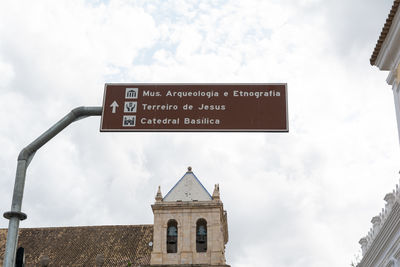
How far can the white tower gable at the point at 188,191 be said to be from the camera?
114 feet

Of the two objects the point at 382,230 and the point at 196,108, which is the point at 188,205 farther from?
the point at 196,108

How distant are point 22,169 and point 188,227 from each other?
2749 centimetres

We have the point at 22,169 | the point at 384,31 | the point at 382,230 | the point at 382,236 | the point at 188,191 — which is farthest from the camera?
the point at 188,191

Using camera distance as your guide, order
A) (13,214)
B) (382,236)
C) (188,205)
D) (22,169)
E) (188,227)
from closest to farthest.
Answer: (13,214) < (22,169) < (382,236) < (188,227) < (188,205)

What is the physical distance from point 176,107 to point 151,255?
26.6 metres

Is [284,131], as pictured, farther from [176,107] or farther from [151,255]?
[151,255]

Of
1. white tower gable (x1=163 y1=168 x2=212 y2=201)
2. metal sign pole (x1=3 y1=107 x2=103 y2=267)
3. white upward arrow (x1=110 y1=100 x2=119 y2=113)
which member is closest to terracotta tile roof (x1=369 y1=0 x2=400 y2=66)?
white upward arrow (x1=110 y1=100 x2=119 y2=113)

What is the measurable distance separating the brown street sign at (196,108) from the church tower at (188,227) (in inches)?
1021

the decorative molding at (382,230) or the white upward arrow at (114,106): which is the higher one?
the decorative molding at (382,230)

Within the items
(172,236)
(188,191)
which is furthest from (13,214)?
(188,191)

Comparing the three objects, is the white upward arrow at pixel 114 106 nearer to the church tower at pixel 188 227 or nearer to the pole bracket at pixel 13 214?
the pole bracket at pixel 13 214

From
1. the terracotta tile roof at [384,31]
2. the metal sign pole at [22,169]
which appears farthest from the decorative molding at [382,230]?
the metal sign pole at [22,169]

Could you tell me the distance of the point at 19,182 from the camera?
6613 mm

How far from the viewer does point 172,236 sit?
111 ft
